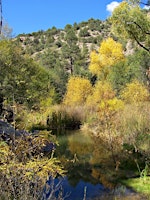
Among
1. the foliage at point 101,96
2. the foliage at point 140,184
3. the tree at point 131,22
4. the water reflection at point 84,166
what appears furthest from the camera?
the foliage at point 101,96

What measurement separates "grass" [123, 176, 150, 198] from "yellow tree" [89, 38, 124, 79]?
27127mm

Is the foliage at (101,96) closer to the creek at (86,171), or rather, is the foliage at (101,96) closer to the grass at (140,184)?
the creek at (86,171)

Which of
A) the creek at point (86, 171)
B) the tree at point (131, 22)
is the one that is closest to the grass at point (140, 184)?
the creek at point (86, 171)

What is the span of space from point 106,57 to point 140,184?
93.0ft

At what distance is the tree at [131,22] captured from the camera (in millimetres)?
12547

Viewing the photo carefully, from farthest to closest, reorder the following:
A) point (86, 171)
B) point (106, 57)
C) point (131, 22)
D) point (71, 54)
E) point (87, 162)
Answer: point (71, 54)
point (106, 57)
point (131, 22)
point (87, 162)
point (86, 171)

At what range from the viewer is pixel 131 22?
1244 cm

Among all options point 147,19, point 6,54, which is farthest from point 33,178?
point 6,54

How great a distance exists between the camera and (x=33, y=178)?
153 inches

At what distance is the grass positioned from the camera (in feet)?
23.2

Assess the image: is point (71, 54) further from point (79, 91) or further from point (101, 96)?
point (101, 96)

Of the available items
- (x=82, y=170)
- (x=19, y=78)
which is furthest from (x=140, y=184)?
(x=19, y=78)

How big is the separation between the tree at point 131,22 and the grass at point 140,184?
6383 millimetres

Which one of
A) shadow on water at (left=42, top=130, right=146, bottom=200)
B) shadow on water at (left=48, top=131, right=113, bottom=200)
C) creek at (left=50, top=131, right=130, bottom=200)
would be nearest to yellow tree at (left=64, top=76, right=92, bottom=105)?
shadow on water at (left=48, top=131, right=113, bottom=200)
